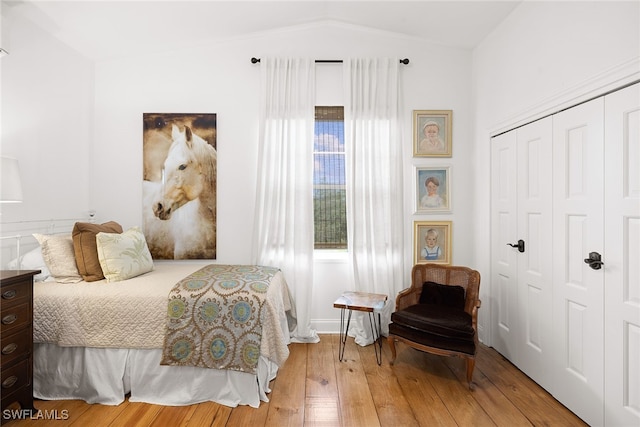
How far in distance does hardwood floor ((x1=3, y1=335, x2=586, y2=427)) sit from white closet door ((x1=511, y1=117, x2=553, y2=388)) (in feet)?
0.65

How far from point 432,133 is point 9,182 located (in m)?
3.50

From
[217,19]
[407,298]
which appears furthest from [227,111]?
[407,298]

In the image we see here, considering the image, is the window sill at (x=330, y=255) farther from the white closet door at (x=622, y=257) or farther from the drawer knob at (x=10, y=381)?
the drawer knob at (x=10, y=381)

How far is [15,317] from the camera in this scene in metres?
1.86

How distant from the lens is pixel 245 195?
10.9 feet

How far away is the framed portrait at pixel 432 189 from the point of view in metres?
3.29

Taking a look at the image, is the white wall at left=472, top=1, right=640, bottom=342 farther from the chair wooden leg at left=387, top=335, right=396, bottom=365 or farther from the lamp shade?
the lamp shade

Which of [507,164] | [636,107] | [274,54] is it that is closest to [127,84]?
[274,54]

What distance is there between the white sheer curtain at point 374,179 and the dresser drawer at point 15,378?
98.6 inches

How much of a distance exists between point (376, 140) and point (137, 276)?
8.32 feet

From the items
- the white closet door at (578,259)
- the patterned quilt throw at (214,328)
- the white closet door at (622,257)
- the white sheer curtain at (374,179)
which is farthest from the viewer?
the white sheer curtain at (374,179)

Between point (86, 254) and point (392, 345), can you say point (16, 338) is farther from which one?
point (392, 345)

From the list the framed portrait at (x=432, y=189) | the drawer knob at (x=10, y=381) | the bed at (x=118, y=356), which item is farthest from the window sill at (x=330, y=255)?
the drawer knob at (x=10, y=381)

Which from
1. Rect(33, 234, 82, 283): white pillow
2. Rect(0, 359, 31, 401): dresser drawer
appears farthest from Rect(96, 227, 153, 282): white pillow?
Rect(0, 359, 31, 401): dresser drawer
